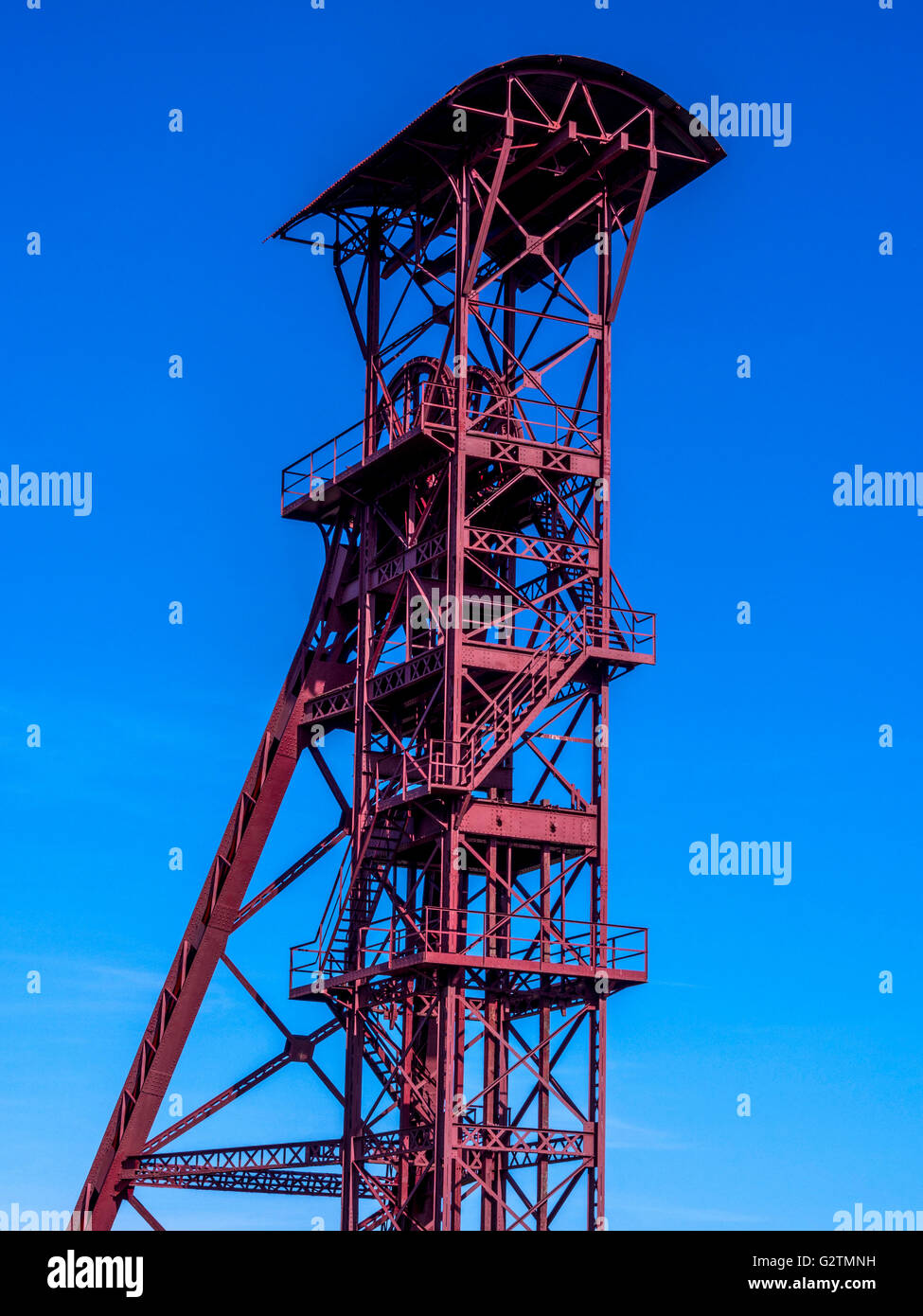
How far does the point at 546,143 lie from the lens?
202 feet

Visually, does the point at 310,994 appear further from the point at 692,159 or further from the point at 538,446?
the point at 692,159

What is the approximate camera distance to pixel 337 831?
2566 inches

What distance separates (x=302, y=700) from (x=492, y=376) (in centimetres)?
1101

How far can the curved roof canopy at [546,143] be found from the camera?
60.7 metres

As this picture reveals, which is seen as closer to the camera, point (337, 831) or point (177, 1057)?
point (337, 831)

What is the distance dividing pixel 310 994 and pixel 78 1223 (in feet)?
41.2

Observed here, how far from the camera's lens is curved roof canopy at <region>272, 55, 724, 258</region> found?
60.7 meters

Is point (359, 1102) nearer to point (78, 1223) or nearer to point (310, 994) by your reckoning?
point (310, 994)

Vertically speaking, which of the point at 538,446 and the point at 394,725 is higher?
the point at 538,446
